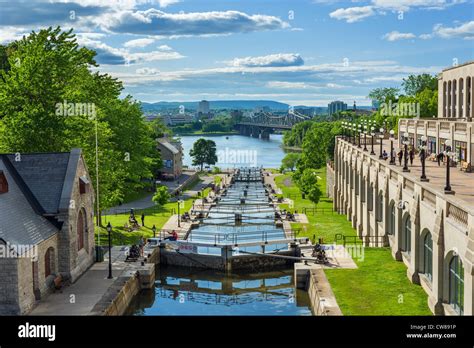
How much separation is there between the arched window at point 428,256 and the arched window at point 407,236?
3679 millimetres

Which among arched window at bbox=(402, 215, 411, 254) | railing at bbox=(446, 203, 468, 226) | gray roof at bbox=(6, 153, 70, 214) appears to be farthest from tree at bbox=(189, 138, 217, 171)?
railing at bbox=(446, 203, 468, 226)

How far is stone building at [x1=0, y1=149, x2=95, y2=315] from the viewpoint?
87.6ft

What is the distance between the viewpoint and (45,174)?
34.2 metres

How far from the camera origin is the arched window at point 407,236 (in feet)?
112

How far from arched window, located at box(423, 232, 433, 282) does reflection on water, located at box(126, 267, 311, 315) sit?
6778mm

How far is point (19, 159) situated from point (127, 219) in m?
21.6

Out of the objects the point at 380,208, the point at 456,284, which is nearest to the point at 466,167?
the point at 380,208

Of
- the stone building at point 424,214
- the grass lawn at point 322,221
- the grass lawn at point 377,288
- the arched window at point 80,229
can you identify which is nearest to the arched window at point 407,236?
the stone building at point 424,214

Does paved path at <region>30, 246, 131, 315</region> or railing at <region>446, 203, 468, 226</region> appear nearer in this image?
railing at <region>446, 203, 468, 226</region>

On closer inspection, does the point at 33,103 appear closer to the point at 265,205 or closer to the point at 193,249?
the point at 193,249

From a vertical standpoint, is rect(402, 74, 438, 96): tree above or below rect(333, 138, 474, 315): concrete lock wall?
above

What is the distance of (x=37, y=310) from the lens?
28.2 m

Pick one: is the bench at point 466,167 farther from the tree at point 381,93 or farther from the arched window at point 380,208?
the tree at point 381,93

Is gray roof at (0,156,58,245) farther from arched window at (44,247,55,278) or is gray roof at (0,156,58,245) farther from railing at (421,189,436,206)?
railing at (421,189,436,206)
